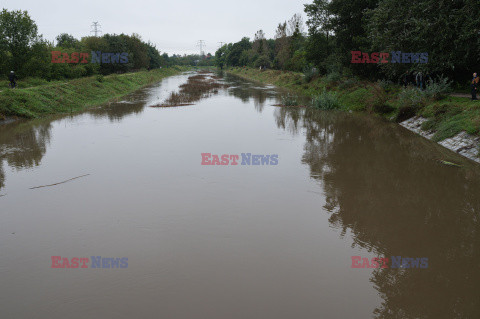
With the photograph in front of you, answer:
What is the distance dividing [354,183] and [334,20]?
25407mm

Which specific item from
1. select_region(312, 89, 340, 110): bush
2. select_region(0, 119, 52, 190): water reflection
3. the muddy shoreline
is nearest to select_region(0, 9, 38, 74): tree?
select_region(0, 119, 52, 190): water reflection

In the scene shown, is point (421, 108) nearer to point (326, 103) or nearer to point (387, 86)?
point (387, 86)

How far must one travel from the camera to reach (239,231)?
21.0 feet

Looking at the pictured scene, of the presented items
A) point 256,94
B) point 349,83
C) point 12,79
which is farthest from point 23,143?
point 256,94

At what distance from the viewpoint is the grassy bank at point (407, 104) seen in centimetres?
1276

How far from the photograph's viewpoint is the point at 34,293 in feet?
15.3

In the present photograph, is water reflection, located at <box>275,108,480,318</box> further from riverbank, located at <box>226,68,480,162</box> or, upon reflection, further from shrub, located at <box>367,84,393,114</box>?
shrub, located at <box>367,84,393,114</box>

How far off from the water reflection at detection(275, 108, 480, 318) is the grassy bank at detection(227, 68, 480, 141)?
1290 mm

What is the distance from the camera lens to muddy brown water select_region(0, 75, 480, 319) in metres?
4.50

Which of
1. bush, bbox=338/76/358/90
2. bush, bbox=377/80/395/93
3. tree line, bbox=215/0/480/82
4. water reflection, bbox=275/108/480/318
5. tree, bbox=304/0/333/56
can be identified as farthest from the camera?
tree, bbox=304/0/333/56

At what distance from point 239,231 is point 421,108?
14736 mm

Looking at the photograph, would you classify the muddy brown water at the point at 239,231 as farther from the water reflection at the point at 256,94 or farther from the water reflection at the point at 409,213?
the water reflection at the point at 256,94

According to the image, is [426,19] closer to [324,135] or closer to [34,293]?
[324,135]

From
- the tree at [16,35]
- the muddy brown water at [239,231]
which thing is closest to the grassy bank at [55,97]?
the tree at [16,35]
